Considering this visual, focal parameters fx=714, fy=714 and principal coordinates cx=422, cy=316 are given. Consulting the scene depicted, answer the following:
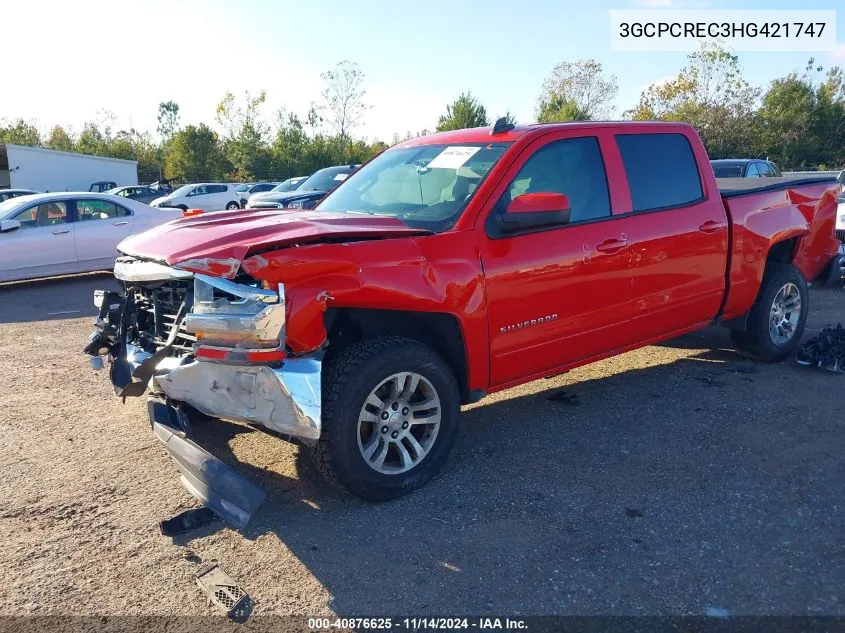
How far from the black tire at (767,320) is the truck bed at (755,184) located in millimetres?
668

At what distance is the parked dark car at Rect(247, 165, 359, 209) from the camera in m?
13.8

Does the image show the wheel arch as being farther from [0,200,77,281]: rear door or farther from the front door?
[0,200,77,281]: rear door

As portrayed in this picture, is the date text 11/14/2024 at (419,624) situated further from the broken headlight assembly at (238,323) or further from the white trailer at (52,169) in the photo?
the white trailer at (52,169)

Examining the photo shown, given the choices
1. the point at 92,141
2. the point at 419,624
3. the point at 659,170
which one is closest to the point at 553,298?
the point at 659,170

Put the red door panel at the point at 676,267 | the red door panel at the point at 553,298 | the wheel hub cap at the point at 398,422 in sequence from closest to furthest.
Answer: the wheel hub cap at the point at 398,422
the red door panel at the point at 553,298
the red door panel at the point at 676,267

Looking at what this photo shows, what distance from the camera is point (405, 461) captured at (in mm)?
3824

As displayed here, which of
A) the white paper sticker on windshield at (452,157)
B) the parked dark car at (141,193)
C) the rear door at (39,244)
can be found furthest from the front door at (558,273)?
the parked dark car at (141,193)

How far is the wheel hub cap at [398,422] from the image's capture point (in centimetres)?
371

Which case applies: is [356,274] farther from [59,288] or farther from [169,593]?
[59,288]

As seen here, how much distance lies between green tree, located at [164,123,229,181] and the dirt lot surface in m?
50.6

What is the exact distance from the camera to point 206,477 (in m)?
3.48

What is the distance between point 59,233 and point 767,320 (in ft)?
33.3

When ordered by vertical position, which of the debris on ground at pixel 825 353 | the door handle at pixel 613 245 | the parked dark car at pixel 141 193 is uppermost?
the parked dark car at pixel 141 193

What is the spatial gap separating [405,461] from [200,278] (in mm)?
1424
